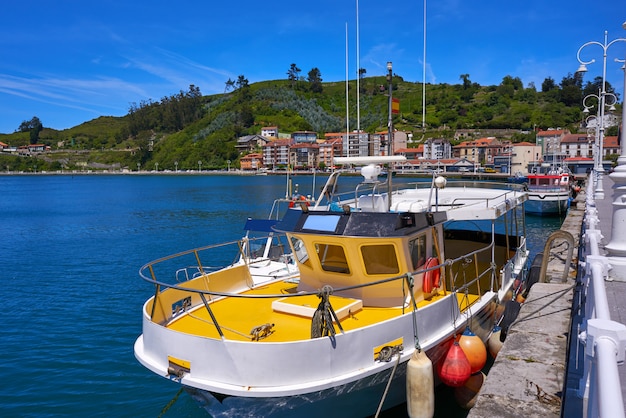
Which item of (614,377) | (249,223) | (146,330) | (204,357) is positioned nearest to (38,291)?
(249,223)

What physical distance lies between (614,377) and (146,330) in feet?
21.2

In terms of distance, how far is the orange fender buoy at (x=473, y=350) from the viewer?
321 inches

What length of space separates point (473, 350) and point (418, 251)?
6.38 feet

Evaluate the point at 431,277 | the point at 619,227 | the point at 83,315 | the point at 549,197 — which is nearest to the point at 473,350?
the point at 431,277

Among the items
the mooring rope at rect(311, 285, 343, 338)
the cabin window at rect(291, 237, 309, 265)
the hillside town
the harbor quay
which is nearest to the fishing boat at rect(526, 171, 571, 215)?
the harbor quay

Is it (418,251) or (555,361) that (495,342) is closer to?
(418,251)

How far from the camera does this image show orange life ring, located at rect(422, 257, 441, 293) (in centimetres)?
872

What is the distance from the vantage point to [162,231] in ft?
122

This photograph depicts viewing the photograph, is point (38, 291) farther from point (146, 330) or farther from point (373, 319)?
point (373, 319)

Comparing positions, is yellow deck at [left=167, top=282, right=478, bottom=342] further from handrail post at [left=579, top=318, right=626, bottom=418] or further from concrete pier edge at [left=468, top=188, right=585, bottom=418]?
handrail post at [left=579, top=318, right=626, bottom=418]

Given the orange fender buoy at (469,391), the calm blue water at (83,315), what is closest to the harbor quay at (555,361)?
the orange fender buoy at (469,391)

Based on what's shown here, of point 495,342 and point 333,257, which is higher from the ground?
point 333,257

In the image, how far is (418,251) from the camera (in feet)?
28.3

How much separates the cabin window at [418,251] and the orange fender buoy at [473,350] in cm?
150
